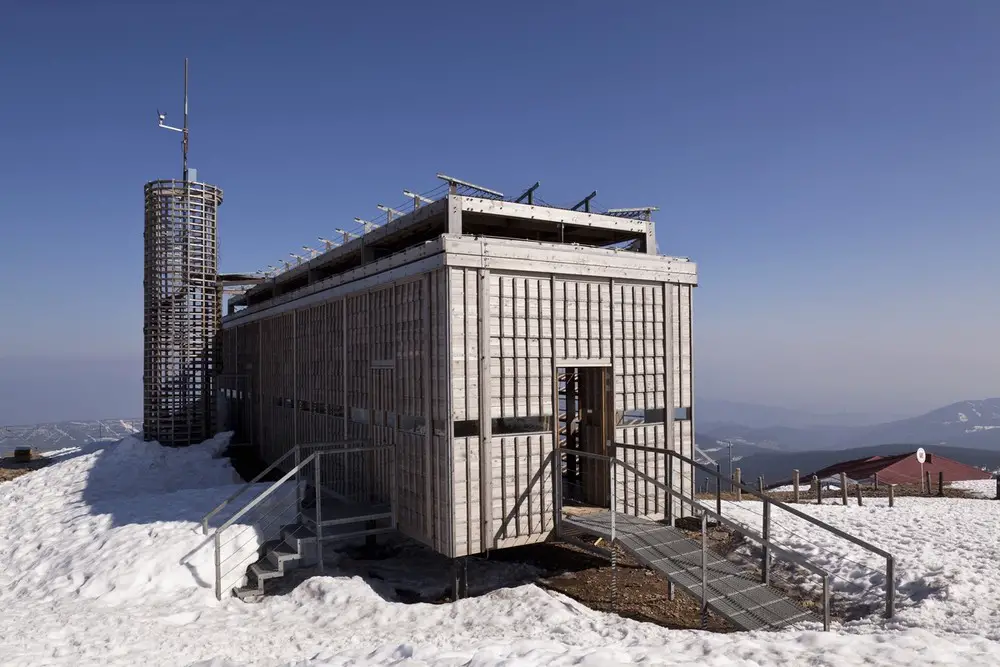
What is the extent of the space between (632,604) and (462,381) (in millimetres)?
4890

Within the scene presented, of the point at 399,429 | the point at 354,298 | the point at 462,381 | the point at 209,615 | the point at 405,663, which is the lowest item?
the point at 209,615

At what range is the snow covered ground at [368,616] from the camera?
25.3ft

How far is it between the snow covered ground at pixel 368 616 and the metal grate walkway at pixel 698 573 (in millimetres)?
840

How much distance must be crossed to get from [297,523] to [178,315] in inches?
640

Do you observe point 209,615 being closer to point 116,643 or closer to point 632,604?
point 116,643

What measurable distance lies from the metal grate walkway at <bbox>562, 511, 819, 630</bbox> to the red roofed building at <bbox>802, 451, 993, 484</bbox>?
61.4 feet

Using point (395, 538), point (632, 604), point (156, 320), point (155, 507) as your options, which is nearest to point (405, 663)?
point (632, 604)

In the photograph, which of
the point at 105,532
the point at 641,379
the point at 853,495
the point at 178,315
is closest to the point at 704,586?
the point at 641,379

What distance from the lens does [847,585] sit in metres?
11.6

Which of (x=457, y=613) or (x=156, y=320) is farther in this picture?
(x=156, y=320)

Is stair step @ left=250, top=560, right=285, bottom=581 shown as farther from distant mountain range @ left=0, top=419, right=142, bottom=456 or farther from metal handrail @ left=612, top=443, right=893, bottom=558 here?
distant mountain range @ left=0, top=419, right=142, bottom=456

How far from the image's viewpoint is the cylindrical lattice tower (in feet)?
86.6

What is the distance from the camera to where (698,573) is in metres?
10.4

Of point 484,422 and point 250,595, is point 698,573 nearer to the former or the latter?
point 484,422
